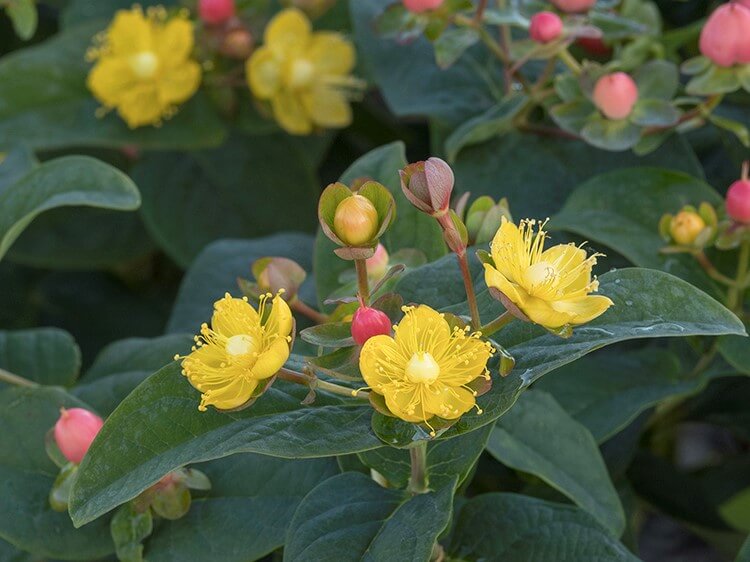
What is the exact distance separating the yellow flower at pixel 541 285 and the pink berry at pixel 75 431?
9.6 inches

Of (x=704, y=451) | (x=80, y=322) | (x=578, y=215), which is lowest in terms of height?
(x=704, y=451)

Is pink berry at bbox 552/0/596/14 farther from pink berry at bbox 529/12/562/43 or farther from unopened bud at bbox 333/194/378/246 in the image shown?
unopened bud at bbox 333/194/378/246

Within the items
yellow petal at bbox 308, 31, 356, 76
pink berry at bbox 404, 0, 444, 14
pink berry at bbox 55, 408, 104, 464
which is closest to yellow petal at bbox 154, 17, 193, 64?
yellow petal at bbox 308, 31, 356, 76

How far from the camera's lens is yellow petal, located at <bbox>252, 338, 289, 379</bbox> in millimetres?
472

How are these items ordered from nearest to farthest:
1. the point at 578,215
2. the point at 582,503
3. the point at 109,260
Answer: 1. the point at 582,503
2. the point at 578,215
3. the point at 109,260

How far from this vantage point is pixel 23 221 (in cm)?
67

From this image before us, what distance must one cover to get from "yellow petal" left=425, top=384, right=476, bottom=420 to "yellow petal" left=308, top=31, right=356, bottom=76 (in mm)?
551

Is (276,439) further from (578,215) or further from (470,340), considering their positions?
(578,215)

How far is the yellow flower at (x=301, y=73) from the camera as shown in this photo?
0.94 metres

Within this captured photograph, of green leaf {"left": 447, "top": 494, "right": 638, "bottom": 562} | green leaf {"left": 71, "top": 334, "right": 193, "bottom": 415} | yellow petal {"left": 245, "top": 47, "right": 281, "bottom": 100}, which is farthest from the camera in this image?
yellow petal {"left": 245, "top": 47, "right": 281, "bottom": 100}

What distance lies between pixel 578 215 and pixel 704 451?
0.66 metres

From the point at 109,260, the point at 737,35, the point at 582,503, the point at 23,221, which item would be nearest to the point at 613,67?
the point at 737,35

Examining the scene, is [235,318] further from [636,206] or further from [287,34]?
[287,34]

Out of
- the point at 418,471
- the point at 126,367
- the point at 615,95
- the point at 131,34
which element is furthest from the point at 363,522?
the point at 131,34
